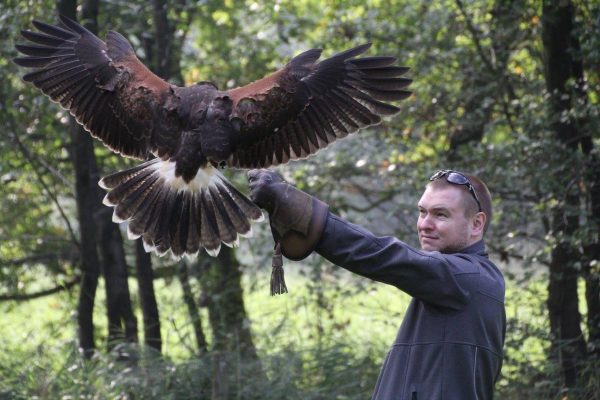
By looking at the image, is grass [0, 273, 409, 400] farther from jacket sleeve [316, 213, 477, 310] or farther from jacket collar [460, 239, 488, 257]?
jacket sleeve [316, 213, 477, 310]

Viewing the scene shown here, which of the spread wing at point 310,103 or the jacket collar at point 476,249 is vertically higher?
the spread wing at point 310,103

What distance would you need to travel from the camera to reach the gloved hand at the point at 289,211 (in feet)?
7.50

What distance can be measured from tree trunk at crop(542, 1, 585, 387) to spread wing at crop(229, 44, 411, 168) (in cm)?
159

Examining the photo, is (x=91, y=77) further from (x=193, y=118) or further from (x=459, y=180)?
(x=459, y=180)

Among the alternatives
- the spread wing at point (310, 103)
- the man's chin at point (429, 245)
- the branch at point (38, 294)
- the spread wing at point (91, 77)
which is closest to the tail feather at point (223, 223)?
the spread wing at point (310, 103)

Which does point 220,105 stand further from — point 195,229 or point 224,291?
point 224,291

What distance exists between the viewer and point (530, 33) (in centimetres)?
680

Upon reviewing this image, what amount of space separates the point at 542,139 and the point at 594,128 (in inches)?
13.1

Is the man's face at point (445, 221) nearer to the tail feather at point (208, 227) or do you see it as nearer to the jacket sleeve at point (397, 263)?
the jacket sleeve at point (397, 263)

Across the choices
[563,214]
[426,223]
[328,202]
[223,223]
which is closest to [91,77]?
[223,223]

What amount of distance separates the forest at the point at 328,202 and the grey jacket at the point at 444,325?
3.03m

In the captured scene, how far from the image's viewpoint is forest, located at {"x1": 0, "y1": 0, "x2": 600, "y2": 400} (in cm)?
600

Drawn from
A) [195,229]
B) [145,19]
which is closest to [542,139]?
[195,229]

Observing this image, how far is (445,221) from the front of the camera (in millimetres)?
2787
